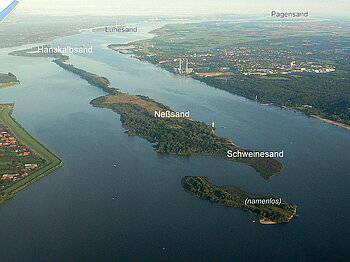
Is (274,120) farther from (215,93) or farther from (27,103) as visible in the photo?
(27,103)

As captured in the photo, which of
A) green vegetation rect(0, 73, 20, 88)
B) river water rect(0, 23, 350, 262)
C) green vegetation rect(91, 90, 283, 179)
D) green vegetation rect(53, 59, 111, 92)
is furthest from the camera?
green vegetation rect(0, 73, 20, 88)

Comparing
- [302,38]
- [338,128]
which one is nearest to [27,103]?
[338,128]

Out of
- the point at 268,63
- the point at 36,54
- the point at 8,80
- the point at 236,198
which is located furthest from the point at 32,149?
the point at 36,54

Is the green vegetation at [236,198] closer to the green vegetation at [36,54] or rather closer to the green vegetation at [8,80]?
the green vegetation at [8,80]

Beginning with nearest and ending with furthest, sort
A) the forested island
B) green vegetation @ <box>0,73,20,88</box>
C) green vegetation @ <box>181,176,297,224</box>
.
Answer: green vegetation @ <box>181,176,297,224</box>, the forested island, green vegetation @ <box>0,73,20,88</box>

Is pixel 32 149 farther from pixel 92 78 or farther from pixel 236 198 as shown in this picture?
pixel 92 78

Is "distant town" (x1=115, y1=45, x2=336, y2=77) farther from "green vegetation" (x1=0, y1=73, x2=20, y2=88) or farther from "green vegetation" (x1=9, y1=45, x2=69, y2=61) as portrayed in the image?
"green vegetation" (x1=0, y1=73, x2=20, y2=88)

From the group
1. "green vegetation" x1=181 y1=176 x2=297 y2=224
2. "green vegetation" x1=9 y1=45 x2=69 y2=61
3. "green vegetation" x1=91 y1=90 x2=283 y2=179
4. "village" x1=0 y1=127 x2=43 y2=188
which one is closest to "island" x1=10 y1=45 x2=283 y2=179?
"green vegetation" x1=91 y1=90 x2=283 y2=179
